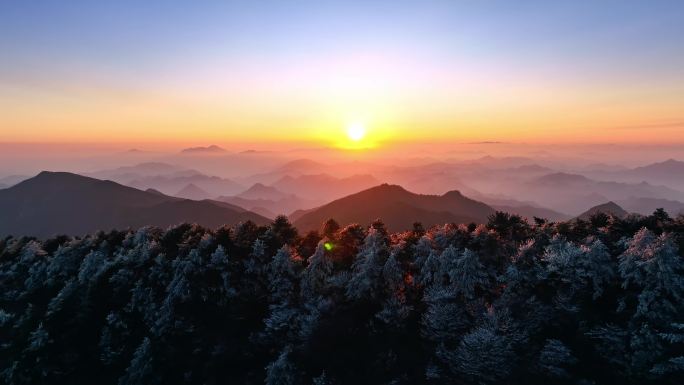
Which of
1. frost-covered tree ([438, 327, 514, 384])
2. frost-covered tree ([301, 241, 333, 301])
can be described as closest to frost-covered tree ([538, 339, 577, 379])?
frost-covered tree ([438, 327, 514, 384])

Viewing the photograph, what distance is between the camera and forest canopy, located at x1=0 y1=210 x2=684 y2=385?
2114cm

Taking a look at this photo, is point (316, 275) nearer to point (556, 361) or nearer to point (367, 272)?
point (367, 272)

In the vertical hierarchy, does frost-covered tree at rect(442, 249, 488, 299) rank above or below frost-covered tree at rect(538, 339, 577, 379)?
above

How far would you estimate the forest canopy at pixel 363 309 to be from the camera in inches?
832

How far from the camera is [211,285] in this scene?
31.8 m

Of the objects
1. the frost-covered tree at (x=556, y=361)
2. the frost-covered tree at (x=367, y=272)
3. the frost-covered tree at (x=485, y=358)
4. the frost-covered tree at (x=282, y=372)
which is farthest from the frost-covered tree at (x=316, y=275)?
the frost-covered tree at (x=556, y=361)

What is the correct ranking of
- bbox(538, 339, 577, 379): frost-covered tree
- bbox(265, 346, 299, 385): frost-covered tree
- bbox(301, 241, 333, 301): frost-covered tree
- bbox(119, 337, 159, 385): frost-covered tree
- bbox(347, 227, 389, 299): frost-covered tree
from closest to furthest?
bbox(538, 339, 577, 379): frost-covered tree, bbox(265, 346, 299, 385): frost-covered tree, bbox(119, 337, 159, 385): frost-covered tree, bbox(347, 227, 389, 299): frost-covered tree, bbox(301, 241, 333, 301): frost-covered tree

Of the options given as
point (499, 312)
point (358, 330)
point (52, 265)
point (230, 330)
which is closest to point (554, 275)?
point (499, 312)

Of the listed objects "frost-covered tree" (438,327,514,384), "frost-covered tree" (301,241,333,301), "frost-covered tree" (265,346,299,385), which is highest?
Result: "frost-covered tree" (301,241,333,301)

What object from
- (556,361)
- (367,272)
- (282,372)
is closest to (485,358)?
(556,361)

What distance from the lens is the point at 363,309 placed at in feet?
90.2

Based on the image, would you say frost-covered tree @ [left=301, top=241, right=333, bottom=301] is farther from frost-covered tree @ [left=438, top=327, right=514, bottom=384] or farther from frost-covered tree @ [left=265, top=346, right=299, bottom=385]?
frost-covered tree @ [left=438, top=327, right=514, bottom=384]

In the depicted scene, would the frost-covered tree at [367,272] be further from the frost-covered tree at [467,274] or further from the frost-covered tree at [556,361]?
the frost-covered tree at [556,361]

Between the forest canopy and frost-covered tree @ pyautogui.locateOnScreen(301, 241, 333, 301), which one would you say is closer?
the forest canopy
